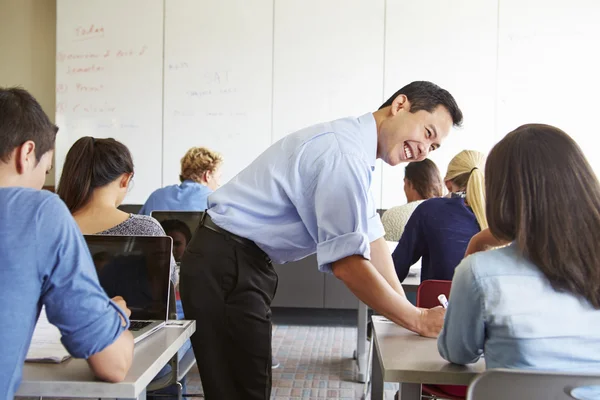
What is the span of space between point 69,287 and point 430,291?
123cm

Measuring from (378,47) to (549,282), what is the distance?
3875 mm

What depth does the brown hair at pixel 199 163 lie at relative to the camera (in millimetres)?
3486

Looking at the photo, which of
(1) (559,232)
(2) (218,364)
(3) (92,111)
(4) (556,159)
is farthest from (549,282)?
(3) (92,111)

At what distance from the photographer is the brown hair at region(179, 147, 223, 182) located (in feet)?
11.4

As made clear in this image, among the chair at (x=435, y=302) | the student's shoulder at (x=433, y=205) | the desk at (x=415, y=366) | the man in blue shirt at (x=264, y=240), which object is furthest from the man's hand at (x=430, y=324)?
the student's shoulder at (x=433, y=205)

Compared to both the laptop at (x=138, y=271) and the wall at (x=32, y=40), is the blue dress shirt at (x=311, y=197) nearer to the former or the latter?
the laptop at (x=138, y=271)

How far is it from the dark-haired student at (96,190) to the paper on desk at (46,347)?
1.95ft

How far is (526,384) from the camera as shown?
92cm

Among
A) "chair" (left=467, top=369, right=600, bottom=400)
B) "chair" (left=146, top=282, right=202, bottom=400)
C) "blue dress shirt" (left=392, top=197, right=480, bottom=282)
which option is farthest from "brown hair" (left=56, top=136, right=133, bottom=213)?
"chair" (left=467, top=369, right=600, bottom=400)

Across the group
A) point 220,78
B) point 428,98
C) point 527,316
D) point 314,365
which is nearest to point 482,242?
point 428,98

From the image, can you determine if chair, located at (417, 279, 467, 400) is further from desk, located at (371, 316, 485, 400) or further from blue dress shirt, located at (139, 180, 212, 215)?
blue dress shirt, located at (139, 180, 212, 215)

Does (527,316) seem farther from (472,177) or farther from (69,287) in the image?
(472,177)

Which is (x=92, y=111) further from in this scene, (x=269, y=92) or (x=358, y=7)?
(x=358, y=7)

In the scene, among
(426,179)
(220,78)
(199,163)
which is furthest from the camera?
(220,78)
